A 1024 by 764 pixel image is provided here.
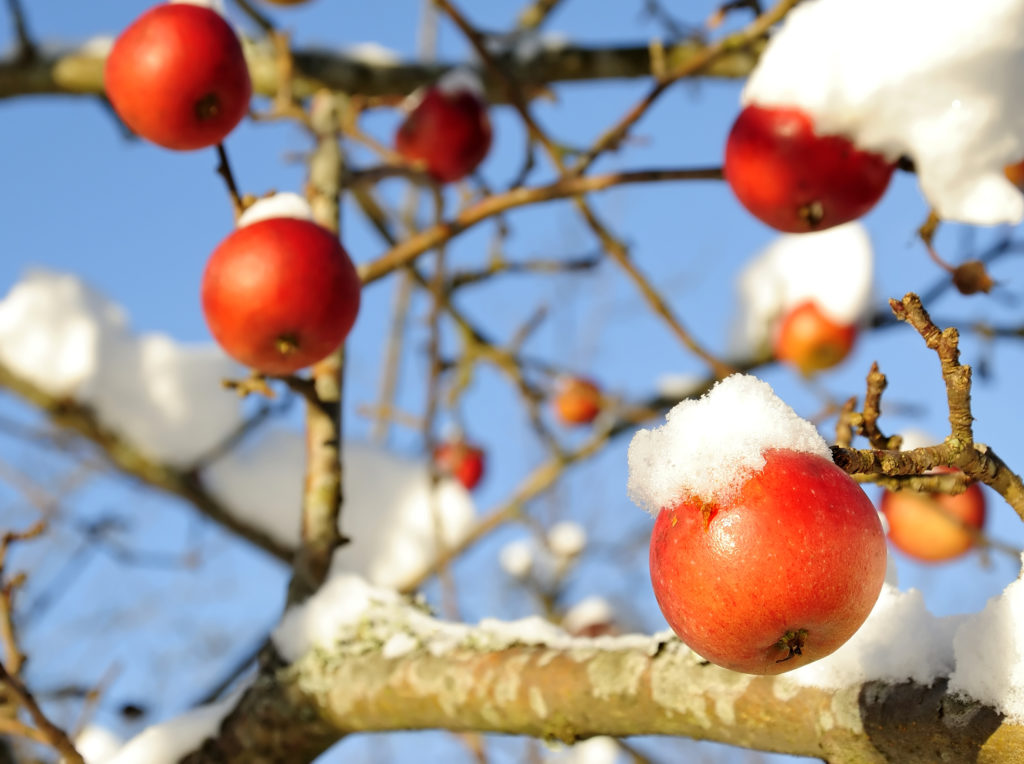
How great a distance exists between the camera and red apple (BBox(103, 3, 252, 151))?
53.5 inches

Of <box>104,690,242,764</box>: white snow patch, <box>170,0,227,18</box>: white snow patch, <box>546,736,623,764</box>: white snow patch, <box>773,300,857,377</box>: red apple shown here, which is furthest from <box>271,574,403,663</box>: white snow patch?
<box>546,736,623,764</box>: white snow patch

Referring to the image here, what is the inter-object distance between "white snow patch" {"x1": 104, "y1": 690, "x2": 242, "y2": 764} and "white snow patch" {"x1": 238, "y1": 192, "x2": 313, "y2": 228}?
0.77 metres

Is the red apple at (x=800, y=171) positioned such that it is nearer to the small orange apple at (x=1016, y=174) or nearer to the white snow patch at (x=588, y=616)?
Answer: the small orange apple at (x=1016, y=174)

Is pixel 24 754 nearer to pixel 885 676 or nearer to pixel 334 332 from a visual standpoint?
pixel 334 332

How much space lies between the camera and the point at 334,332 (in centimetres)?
138

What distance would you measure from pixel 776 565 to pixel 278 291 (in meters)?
0.88

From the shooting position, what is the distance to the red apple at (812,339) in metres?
3.24

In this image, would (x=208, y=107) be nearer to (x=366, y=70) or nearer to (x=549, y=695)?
(x=549, y=695)

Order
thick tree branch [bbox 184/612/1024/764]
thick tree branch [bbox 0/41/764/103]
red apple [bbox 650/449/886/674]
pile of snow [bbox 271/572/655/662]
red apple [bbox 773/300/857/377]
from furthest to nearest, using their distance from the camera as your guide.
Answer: red apple [bbox 773/300/857/377] < thick tree branch [bbox 0/41/764/103] < pile of snow [bbox 271/572/655/662] < thick tree branch [bbox 184/612/1024/764] < red apple [bbox 650/449/886/674]

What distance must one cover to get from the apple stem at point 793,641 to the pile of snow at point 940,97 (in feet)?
2.65

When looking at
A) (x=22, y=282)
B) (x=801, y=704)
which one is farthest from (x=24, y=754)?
(x=801, y=704)

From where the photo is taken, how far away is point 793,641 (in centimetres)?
73

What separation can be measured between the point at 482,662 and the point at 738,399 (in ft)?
1.99

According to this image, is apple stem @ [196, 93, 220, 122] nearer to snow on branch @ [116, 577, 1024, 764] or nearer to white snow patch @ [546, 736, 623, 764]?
snow on branch @ [116, 577, 1024, 764]
